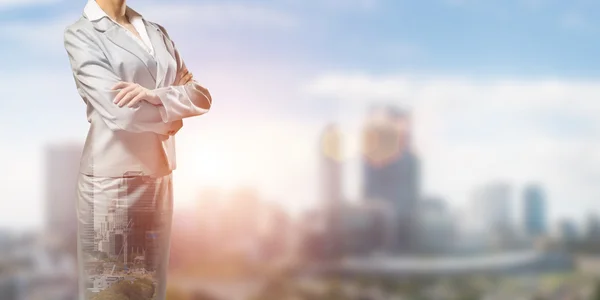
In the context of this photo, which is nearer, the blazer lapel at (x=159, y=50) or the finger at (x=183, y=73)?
the blazer lapel at (x=159, y=50)

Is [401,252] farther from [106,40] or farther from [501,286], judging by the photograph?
[106,40]

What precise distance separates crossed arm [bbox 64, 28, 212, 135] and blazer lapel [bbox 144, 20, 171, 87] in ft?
0.15

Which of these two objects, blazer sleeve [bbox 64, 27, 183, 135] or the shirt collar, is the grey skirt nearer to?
blazer sleeve [bbox 64, 27, 183, 135]

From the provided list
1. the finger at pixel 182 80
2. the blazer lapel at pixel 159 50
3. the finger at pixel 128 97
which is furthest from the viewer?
the finger at pixel 182 80

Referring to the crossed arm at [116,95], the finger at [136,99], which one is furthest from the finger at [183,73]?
the finger at [136,99]

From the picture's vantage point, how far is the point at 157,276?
6.48 feet

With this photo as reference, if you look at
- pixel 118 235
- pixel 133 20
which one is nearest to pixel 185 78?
pixel 133 20

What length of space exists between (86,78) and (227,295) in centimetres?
161

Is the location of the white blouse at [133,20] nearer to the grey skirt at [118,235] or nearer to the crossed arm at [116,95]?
the crossed arm at [116,95]

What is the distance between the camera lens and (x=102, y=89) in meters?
1.84

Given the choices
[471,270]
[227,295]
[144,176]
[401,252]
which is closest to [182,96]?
[144,176]

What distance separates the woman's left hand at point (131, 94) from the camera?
183 cm

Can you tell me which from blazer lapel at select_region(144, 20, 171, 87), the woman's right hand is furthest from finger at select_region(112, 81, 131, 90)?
the woman's right hand

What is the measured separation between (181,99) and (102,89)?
0.73 ft
